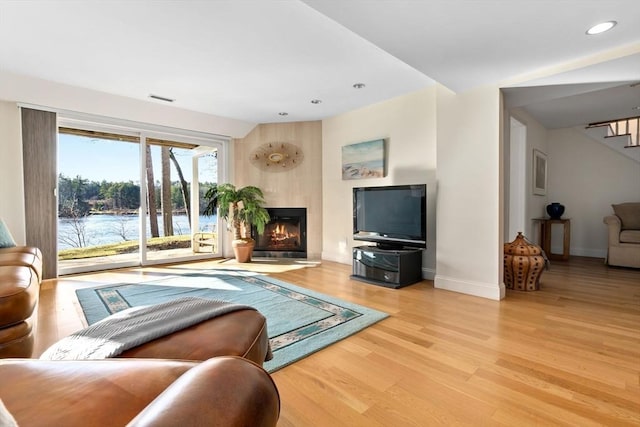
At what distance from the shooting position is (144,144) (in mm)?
4434

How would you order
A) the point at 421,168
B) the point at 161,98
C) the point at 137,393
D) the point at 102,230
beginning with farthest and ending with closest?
the point at 102,230, the point at 161,98, the point at 421,168, the point at 137,393

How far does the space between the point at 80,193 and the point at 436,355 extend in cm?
460

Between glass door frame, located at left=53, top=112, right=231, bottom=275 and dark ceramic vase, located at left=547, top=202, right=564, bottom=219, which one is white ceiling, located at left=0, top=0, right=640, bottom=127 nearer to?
glass door frame, located at left=53, top=112, right=231, bottom=275

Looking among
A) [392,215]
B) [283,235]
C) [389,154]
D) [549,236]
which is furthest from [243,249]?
[549,236]

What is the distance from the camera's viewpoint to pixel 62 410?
23.6 inches

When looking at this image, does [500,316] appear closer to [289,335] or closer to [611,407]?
[611,407]

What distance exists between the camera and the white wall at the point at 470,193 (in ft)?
9.58

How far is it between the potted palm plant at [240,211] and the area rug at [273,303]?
0.84 meters

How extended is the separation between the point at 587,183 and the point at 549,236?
1.11 meters

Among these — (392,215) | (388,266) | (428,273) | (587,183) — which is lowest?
(428,273)

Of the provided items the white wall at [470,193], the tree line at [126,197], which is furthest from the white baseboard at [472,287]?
the tree line at [126,197]

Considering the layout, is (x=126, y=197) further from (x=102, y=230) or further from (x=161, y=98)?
(x=161, y=98)

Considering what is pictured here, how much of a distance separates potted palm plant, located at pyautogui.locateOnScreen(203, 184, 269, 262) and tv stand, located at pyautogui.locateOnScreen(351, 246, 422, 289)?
6.15 feet

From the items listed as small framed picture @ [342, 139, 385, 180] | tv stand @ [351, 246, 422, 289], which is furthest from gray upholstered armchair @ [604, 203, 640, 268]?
small framed picture @ [342, 139, 385, 180]
